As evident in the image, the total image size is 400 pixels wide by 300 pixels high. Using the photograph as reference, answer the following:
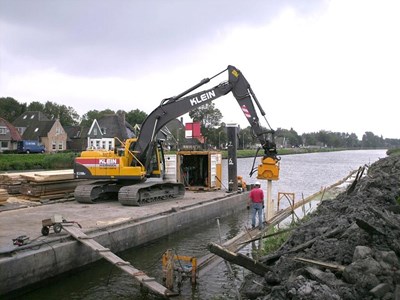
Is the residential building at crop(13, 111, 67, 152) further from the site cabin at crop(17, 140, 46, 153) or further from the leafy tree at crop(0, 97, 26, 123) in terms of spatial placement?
the leafy tree at crop(0, 97, 26, 123)

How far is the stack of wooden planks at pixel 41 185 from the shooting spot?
15031mm

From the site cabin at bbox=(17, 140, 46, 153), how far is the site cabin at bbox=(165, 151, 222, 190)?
46569 millimetres

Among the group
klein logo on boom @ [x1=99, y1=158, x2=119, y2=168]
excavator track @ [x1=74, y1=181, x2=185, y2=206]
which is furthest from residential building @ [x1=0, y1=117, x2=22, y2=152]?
klein logo on boom @ [x1=99, y1=158, x2=119, y2=168]

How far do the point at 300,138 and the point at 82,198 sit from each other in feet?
587

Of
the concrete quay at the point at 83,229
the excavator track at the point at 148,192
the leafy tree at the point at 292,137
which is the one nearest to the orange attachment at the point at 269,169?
the concrete quay at the point at 83,229

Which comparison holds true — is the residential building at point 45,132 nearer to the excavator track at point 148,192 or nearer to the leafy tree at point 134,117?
the leafy tree at point 134,117

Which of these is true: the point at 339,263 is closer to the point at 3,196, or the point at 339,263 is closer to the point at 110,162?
the point at 110,162

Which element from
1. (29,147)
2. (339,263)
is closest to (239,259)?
(339,263)

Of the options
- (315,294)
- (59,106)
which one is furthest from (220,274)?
(59,106)

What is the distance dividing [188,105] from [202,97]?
23.8 inches

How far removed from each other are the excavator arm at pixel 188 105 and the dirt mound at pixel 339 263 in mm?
8055

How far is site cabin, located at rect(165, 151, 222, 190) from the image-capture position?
66.2 ft

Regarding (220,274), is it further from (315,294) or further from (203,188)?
(203,188)

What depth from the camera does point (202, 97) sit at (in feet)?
52.3
